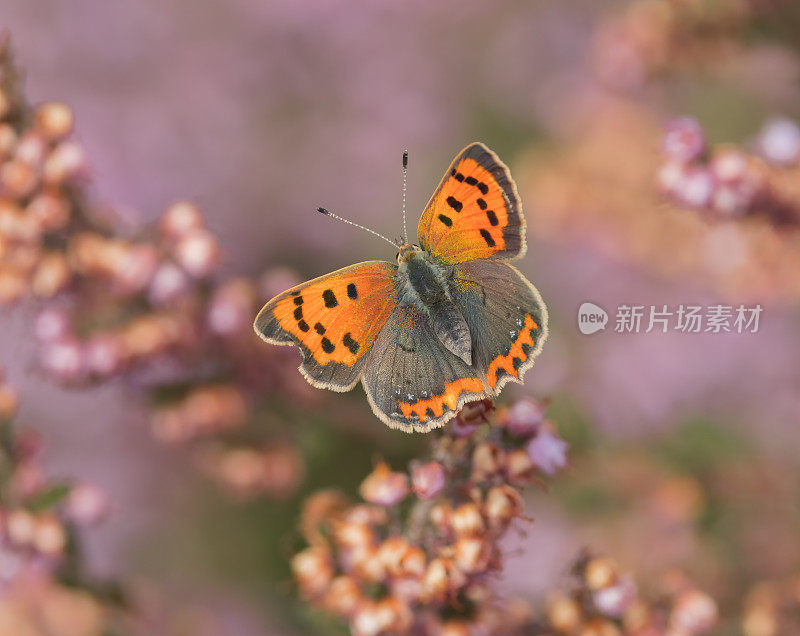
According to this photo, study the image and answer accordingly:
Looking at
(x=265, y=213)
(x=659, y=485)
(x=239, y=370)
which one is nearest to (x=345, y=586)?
(x=239, y=370)

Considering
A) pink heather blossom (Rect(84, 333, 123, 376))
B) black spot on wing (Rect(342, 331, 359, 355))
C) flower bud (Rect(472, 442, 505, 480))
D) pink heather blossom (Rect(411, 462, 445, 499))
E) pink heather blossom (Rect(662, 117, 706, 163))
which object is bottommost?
pink heather blossom (Rect(411, 462, 445, 499))

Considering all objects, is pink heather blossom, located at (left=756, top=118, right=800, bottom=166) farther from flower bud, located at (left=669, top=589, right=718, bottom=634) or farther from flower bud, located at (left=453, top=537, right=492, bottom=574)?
flower bud, located at (left=453, top=537, right=492, bottom=574)

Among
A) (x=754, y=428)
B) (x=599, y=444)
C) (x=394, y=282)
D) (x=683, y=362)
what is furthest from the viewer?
(x=683, y=362)

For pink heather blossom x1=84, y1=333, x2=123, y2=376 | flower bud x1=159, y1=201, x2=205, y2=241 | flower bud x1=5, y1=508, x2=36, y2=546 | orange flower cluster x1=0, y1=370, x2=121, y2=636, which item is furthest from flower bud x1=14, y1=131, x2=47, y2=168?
flower bud x1=5, y1=508, x2=36, y2=546

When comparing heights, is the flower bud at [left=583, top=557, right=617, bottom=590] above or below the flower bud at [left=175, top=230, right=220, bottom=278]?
below

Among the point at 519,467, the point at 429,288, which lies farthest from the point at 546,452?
the point at 429,288

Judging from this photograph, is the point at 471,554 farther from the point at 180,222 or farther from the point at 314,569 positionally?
the point at 180,222

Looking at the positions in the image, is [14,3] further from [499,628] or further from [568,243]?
[499,628]
